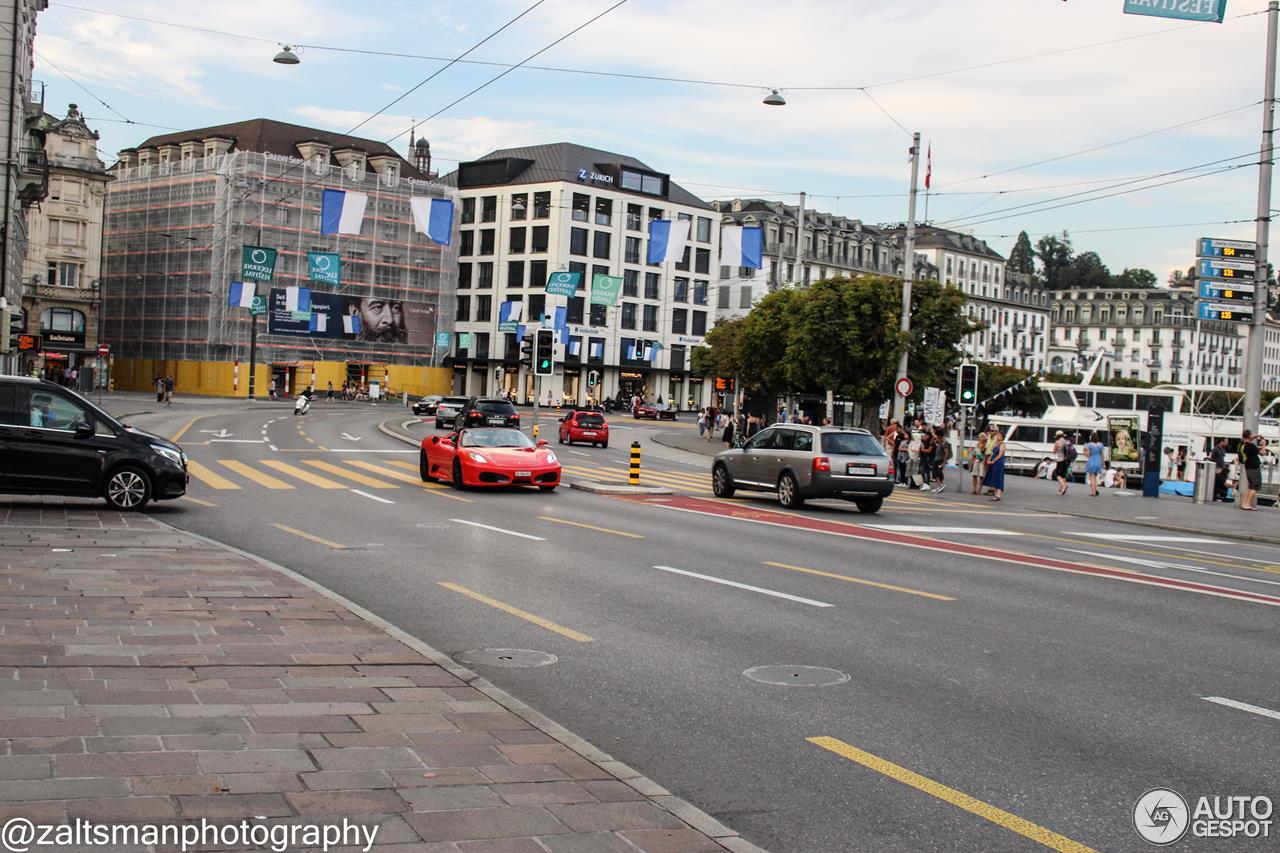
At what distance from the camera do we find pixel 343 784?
498cm

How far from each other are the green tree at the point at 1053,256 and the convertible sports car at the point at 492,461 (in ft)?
533

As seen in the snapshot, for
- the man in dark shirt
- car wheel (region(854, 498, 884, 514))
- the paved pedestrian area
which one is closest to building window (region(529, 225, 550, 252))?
the man in dark shirt

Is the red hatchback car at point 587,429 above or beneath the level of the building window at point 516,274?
beneath

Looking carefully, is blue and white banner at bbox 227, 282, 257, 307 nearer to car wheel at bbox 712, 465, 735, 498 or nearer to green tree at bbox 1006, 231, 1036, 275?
car wheel at bbox 712, 465, 735, 498

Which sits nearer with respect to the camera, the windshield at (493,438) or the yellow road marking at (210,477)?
the yellow road marking at (210,477)

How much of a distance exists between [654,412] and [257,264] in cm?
3712

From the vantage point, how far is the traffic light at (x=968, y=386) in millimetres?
30766

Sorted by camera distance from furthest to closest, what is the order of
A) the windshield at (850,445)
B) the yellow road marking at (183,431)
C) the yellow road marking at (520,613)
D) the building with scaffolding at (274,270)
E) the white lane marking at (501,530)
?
1. the building with scaffolding at (274,270)
2. the yellow road marking at (183,431)
3. the windshield at (850,445)
4. the white lane marking at (501,530)
5. the yellow road marking at (520,613)

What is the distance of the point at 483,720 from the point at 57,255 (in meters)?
81.5

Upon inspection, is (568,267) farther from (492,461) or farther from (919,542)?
(919,542)

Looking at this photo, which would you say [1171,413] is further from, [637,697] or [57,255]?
[57,255]

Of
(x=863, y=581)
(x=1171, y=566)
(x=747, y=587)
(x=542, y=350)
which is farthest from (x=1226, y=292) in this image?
(x=747, y=587)

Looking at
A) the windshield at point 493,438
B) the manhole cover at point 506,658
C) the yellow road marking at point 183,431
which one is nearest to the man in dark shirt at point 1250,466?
the windshield at point 493,438

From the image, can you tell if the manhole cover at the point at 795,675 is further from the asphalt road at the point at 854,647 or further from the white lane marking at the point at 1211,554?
the white lane marking at the point at 1211,554
